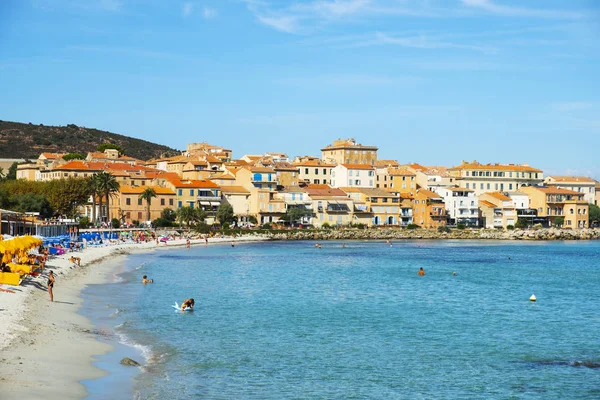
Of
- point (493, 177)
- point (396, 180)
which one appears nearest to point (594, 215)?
point (493, 177)

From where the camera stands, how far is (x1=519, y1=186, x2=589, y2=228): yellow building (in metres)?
110

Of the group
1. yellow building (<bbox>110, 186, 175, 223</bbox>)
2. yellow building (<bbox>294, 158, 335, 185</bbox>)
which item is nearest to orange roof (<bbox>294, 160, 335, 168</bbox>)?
yellow building (<bbox>294, 158, 335, 185</bbox>)

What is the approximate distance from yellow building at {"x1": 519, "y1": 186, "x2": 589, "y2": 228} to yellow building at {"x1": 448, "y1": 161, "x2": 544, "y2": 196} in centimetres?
407

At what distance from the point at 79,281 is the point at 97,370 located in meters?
20.8

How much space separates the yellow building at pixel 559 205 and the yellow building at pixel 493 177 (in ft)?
13.4

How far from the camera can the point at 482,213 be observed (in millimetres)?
110312

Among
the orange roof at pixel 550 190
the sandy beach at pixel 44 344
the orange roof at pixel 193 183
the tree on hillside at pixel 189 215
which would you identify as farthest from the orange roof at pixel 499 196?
the sandy beach at pixel 44 344

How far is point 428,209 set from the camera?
106 meters

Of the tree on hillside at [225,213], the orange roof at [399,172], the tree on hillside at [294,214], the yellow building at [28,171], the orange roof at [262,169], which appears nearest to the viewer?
the tree on hillside at [225,213]

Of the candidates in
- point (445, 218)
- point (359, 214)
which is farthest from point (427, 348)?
point (445, 218)

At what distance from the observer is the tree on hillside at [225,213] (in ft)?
303

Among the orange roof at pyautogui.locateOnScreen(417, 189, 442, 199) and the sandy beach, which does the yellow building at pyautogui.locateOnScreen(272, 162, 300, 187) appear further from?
the sandy beach

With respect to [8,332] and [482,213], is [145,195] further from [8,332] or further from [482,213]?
[8,332]

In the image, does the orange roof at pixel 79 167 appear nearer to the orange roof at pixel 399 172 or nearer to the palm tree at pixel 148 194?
the palm tree at pixel 148 194
